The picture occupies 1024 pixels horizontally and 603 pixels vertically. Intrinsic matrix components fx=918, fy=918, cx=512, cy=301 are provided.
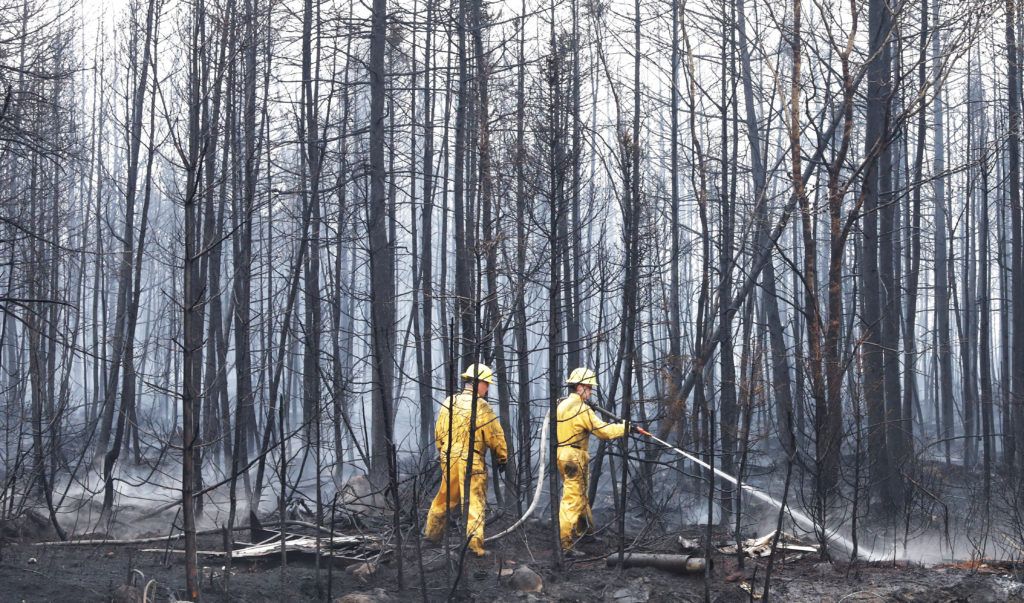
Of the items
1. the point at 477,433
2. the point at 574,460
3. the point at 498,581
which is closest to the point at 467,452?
Result: the point at 477,433

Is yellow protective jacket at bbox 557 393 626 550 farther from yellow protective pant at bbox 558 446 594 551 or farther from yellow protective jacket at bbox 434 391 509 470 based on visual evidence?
yellow protective jacket at bbox 434 391 509 470

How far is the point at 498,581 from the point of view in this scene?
7.88m

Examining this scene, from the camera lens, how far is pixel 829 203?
9.59m

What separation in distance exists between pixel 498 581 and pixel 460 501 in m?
1.33

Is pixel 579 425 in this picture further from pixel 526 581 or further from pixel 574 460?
pixel 526 581

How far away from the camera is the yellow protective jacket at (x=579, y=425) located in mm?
8945

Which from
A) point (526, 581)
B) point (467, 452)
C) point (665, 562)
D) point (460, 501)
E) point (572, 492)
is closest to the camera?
point (526, 581)

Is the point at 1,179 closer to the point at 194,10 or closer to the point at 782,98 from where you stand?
the point at 194,10

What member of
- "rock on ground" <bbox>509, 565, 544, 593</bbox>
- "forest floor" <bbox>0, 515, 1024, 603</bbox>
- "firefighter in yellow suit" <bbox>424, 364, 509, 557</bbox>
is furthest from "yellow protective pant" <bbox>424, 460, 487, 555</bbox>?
"rock on ground" <bbox>509, 565, 544, 593</bbox>

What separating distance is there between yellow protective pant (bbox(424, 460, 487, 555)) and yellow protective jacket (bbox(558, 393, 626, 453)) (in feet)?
2.86

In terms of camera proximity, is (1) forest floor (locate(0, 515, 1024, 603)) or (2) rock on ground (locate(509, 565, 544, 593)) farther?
(2) rock on ground (locate(509, 565, 544, 593))

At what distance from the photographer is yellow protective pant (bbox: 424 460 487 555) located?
28.8 ft

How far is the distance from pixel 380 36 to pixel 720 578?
8.11 meters

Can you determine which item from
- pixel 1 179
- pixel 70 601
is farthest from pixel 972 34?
pixel 1 179
